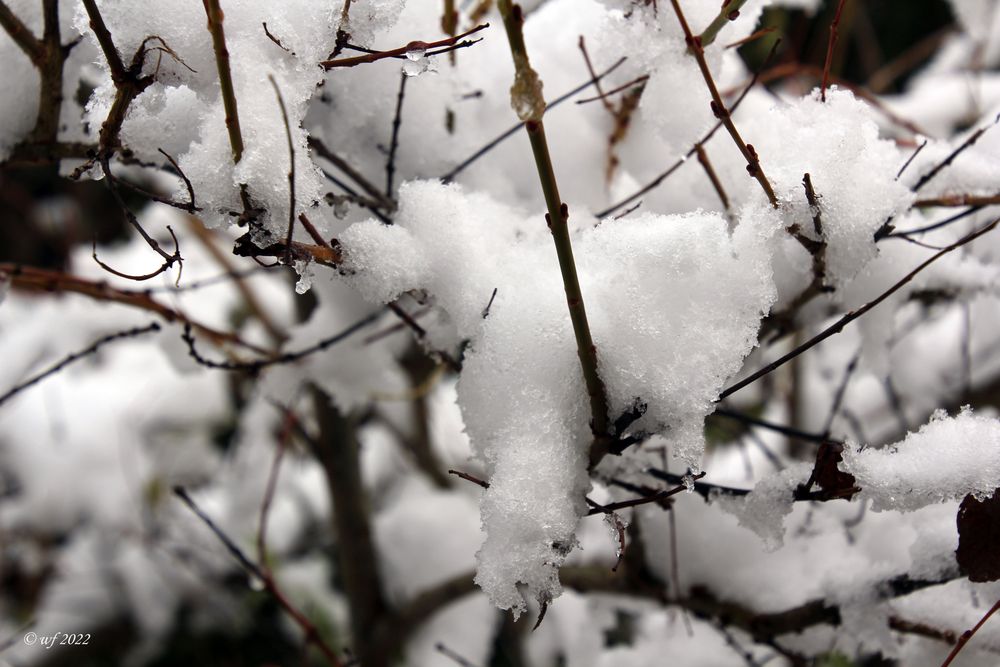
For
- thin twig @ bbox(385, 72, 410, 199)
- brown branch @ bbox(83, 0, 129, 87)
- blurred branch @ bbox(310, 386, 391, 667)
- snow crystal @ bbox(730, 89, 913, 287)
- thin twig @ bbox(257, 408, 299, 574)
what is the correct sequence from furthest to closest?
blurred branch @ bbox(310, 386, 391, 667), thin twig @ bbox(257, 408, 299, 574), thin twig @ bbox(385, 72, 410, 199), snow crystal @ bbox(730, 89, 913, 287), brown branch @ bbox(83, 0, 129, 87)

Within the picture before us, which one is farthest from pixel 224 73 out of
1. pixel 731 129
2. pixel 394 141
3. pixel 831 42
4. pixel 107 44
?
pixel 831 42

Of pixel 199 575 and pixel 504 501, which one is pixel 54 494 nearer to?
pixel 199 575

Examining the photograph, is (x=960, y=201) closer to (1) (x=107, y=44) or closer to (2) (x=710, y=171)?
(2) (x=710, y=171)

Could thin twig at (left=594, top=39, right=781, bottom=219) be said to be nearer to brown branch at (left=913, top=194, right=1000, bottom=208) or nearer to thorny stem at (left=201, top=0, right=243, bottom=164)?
brown branch at (left=913, top=194, right=1000, bottom=208)

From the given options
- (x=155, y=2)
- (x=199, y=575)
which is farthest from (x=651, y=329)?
(x=199, y=575)

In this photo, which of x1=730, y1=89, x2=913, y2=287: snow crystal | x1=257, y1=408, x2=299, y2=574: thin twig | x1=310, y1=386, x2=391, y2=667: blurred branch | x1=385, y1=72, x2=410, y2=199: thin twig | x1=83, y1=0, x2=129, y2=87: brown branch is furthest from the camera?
x1=310, y1=386, x2=391, y2=667: blurred branch

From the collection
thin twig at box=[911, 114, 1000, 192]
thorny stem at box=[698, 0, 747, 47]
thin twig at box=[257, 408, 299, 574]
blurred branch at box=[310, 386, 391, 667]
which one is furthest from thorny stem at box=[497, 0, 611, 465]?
blurred branch at box=[310, 386, 391, 667]

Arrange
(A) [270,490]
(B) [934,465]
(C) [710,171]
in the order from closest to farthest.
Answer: (B) [934,465]
(C) [710,171]
(A) [270,490]
